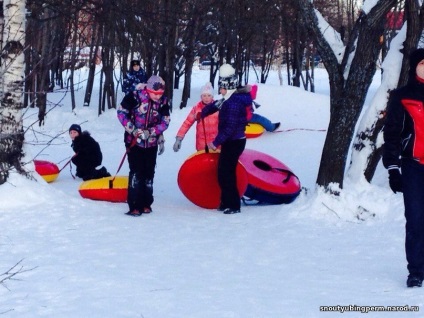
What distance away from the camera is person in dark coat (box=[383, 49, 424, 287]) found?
5164 mm

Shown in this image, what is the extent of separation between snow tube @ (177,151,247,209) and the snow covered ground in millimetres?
188

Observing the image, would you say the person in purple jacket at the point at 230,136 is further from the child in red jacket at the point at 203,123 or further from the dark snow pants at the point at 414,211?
the dark snow pants at the point at 414,211

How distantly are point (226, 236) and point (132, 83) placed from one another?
26.2ft

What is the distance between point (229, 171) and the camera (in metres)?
8.97

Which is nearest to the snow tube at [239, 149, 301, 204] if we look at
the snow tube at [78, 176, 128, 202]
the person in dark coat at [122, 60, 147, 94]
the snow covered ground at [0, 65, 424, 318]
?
the snow covered ground at [0, 65, 424, 318]

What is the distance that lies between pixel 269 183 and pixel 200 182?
2.79 feet

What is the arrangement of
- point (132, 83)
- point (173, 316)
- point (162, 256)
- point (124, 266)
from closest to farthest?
point (173, 316) → point (124, 266) → point (162, 256) → point (132, 83)

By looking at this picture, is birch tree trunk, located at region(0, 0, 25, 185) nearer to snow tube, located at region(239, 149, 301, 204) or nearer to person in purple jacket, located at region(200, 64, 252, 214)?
person in purple jacket, located at region(200, 64, 252, 214)

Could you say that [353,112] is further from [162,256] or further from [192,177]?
[162,256]

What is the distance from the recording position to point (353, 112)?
8258 millimetres

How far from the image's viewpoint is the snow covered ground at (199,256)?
497 cm

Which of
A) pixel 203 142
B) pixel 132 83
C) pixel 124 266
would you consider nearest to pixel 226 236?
pixel 124 266

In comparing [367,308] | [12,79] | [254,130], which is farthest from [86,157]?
[367,308]

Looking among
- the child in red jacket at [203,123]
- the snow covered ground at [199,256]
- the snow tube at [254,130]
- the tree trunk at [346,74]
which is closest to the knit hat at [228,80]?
the child in red jacket at [203,123]
